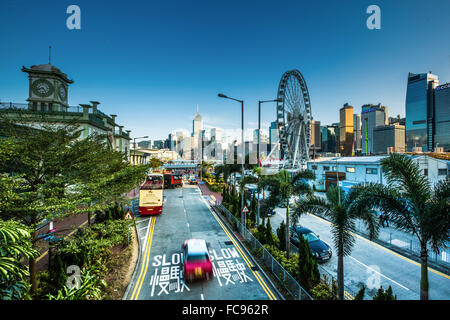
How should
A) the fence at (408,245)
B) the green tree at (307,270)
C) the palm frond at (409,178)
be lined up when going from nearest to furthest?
the palm frond at (409,178) < the green tree at (307,270) < the fence at (408,245)

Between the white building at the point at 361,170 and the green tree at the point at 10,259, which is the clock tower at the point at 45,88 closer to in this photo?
the green tree at the point at 10,259

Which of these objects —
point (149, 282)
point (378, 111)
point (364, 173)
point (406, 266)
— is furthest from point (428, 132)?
point (149, 282)

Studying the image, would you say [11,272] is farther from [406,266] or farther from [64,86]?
[64,86]

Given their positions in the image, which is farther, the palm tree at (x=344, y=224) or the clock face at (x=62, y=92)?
the clock face at (x=62, y=92)

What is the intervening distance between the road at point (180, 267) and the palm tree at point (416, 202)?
5125 mm

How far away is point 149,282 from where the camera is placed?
9.11m

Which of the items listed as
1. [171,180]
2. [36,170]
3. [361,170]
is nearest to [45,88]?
[171,180]

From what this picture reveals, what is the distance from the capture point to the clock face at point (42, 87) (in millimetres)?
24547

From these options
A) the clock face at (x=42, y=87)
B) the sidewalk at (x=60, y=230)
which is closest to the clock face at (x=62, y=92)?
the clock face at (x=42, y=87)

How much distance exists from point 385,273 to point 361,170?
21097 mm

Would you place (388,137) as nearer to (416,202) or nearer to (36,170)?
(416,202)

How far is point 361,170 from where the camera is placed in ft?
91.5

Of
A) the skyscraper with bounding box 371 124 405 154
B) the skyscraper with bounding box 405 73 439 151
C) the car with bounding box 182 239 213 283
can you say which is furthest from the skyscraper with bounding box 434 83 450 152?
the car with bounding box 182 239 213 283
